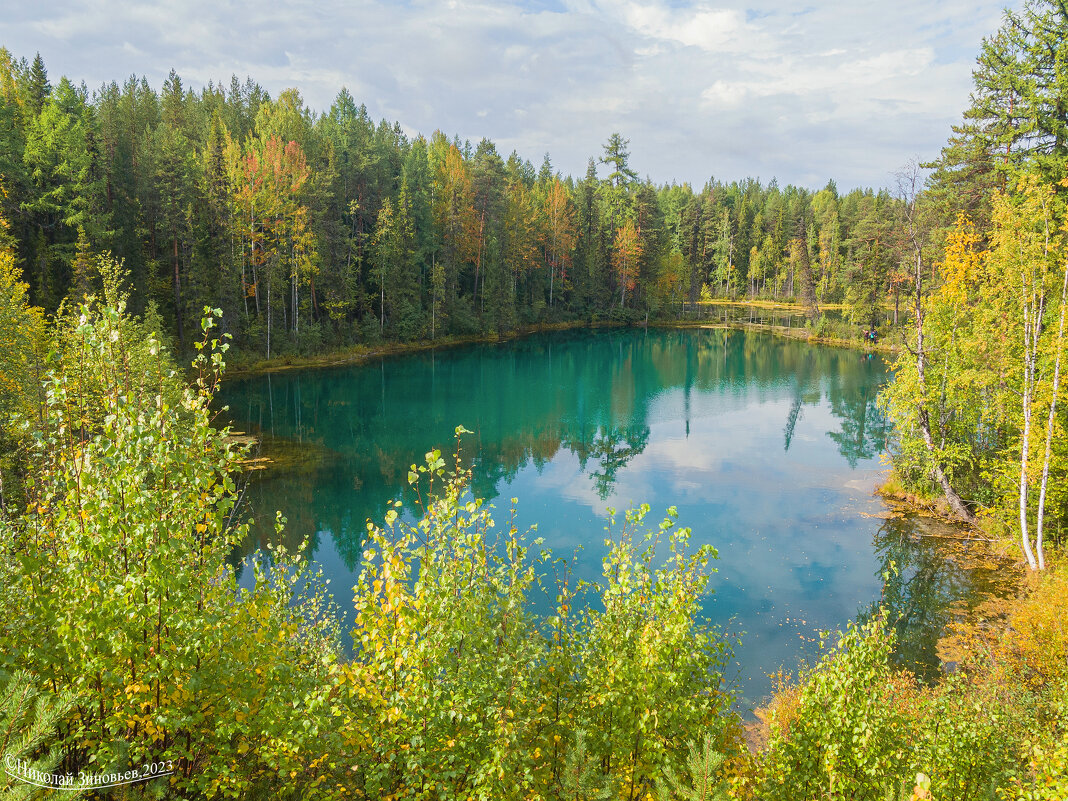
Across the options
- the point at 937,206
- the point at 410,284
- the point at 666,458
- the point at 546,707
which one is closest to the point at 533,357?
the point at 410,284

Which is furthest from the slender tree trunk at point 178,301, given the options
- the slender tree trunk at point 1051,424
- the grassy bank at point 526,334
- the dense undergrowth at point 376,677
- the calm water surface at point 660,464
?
the slender tree trunk at point 1051,424

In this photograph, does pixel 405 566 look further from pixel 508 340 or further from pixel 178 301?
pixel 508 340

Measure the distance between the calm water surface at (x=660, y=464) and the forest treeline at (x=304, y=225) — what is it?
7.84 m

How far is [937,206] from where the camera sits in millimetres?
33469

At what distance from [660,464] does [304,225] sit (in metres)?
35.7

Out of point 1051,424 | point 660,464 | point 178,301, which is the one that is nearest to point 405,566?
point 1051,424

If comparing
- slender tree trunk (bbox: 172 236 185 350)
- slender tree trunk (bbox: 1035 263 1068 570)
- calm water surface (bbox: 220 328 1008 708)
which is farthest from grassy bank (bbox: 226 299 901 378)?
slender tree trunk (bbox: 1035 263 1068 570)

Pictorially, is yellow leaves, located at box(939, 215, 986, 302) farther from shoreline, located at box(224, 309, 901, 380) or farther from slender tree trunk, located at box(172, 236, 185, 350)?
slender tree trunk, located at box(172, 236, 185, 350)

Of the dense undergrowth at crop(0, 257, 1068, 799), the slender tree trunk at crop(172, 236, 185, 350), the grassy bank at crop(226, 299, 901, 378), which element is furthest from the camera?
the grassy bank at crop(226, 299, 901, 378)

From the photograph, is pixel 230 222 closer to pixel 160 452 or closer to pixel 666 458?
pixel 666 458

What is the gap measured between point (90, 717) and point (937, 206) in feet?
132

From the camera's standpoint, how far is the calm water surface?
1928 centimetres

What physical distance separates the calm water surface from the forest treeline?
784 centimetres

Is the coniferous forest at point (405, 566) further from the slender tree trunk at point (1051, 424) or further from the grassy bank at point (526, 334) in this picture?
the grassy bank at point (526, 334)
